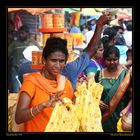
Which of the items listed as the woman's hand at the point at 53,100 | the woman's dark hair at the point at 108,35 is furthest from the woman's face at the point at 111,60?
the woman's hand at the point at 53,100

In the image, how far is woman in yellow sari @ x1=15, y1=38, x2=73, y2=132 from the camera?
584 cm

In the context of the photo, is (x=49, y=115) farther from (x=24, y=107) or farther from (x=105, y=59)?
(x=105, y=59)

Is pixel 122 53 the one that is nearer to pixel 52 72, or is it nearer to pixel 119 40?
pixel 119 40

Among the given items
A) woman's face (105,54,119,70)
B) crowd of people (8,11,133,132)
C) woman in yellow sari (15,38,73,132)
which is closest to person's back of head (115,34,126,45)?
crowd of people (8,11,133,132)

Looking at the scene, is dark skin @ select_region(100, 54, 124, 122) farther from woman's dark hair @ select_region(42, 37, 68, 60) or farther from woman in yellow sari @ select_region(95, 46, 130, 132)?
woman's dark hair @ select_region(42, 37, 68, 60)

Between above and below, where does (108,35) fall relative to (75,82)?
above

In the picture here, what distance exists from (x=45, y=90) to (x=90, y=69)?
448mm

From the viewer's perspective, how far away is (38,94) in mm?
5844

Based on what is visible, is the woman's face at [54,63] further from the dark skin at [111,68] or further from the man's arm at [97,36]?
the dark skin at [111,68]

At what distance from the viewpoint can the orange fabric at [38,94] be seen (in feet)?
19.2

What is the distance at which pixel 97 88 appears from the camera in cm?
591

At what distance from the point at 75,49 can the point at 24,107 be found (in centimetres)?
69

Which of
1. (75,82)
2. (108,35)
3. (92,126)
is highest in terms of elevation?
(108,35)
